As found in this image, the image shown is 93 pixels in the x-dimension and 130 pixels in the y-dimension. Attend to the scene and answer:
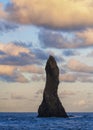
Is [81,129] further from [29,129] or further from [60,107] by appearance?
[60,107]

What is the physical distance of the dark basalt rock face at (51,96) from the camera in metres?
148

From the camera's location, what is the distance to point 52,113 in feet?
488

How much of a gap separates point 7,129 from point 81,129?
1353 centimetres

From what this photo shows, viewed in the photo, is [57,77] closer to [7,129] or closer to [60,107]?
[60,107]

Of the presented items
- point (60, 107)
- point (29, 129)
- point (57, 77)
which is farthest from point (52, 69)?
point (29, 129)

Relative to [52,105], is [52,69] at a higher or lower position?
higher

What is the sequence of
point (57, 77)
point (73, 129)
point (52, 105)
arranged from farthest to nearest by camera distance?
point (57, 77), point (52, 105), point (73, 129)

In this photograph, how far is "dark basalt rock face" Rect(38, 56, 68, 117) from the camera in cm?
14762

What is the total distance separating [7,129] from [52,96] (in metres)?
61.1

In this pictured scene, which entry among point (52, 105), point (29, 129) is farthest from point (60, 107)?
point (29, 129)

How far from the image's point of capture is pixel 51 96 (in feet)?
494

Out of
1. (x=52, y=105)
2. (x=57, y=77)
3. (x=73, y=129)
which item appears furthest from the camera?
(x=57, y=77)

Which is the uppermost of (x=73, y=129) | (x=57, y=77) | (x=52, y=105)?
(x=57, y=77)

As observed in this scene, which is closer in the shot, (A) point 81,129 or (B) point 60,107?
(A) point 81,129
